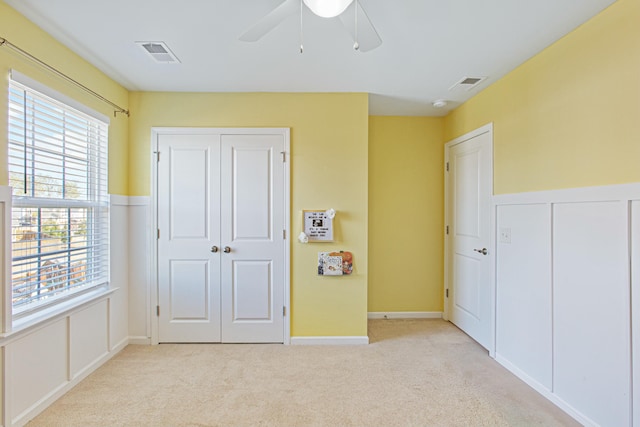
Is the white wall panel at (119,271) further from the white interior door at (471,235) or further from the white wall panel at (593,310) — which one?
the white wall panel at (593,310)

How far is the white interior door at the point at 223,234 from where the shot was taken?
3.01 m

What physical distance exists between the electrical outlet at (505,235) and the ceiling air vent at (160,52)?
3036mm

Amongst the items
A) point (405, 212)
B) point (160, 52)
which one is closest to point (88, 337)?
point (160, 52)

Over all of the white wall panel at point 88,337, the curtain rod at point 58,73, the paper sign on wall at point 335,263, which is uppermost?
the curtain rod at point 58,73

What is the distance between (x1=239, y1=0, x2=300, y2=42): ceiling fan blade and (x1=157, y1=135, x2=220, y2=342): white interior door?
64.3 inches

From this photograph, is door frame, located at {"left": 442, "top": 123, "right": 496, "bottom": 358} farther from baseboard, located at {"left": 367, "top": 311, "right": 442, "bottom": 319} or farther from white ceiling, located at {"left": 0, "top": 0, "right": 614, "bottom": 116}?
white ceiling, located at {"left": 0, "top": 0, "right": 614, "bottom": 116}

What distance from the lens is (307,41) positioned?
2129 mm

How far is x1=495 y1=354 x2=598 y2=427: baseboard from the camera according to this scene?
188 centimetres

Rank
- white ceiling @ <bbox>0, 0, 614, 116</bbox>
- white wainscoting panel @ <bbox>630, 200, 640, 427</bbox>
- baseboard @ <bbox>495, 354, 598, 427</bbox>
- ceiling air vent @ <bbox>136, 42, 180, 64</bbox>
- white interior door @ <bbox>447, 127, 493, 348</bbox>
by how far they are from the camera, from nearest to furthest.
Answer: white wainscoting panel @ <bbox>630, 200, 640, 427</bbox> → white ceiling @ <bbox>0, 0, 614, 116</bbox> → baseboard @ <bbox>495, 354, 598, 427</bbox> → ceiling air vent @ <bbox>136, 42, 180, 64</bbox> → white interior door @ <bbox>447, 127, 493, 348</bbox>

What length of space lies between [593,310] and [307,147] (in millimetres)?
2468

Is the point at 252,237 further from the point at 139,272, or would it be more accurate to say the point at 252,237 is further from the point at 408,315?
the point at 408,315

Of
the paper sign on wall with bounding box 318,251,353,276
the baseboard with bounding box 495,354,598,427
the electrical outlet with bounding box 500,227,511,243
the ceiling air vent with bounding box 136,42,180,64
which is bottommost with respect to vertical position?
the baseboard with bounding box 495,354,598,427

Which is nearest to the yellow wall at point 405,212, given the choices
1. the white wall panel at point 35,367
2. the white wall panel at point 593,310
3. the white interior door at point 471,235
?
the white interior door at point 471,235

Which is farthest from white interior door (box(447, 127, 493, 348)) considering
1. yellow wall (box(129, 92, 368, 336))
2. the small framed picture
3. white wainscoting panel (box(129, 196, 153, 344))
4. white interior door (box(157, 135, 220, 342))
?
white wainscoting panel (box(129, 196, 153, 344))
